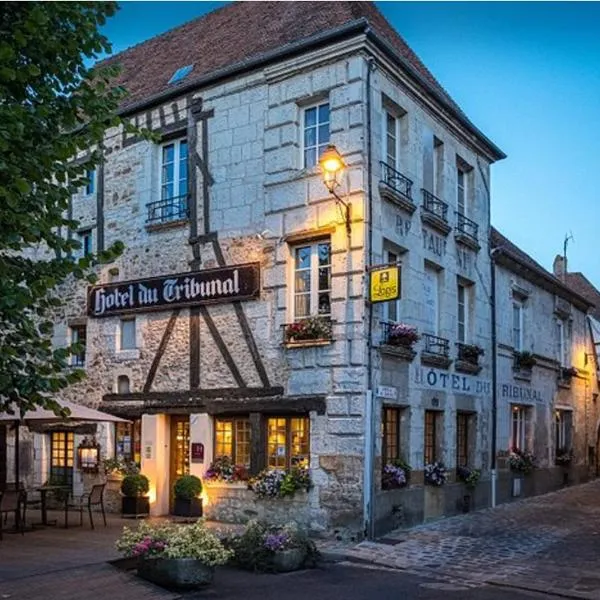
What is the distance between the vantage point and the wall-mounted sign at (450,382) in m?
13.6

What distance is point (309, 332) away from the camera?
1220 cm

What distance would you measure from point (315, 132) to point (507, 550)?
701 cm

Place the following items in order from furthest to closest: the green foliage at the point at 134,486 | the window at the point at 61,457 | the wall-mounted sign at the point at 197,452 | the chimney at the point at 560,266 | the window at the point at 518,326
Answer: the chimney at the point at 560,266, the window at the point at 518,326, the window at the point at 61,457, the green foliage at the point at 134,486, the wall-mounted sign at the point at 197,452

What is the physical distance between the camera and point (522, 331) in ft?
61.6

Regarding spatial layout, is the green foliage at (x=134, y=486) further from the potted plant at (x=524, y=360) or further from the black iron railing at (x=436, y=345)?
the potted plant at (x=524, y=360)

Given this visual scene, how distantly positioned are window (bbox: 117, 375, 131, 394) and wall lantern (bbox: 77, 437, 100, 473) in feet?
3.59

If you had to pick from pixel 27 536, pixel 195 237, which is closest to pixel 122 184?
pixel 195 237

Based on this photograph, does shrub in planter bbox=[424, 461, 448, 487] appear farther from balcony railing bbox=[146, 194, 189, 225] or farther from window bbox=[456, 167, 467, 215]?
balcony railing bbox=[146, 194, 189, 225]

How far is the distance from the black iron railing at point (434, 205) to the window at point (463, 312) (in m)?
1.71

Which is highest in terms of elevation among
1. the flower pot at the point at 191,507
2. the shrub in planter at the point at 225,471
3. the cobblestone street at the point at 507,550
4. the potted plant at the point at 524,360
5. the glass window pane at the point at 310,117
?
the glass window pane at the point at 310,117

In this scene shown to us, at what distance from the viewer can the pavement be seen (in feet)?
26.8

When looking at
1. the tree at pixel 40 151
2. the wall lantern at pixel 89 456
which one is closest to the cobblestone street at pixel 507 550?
the tree at pixel 40 151

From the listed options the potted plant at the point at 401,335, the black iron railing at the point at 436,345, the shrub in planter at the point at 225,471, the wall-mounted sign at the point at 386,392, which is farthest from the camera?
the black iron railing at the point at 436,345

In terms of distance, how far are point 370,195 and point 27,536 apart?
23.2ft
